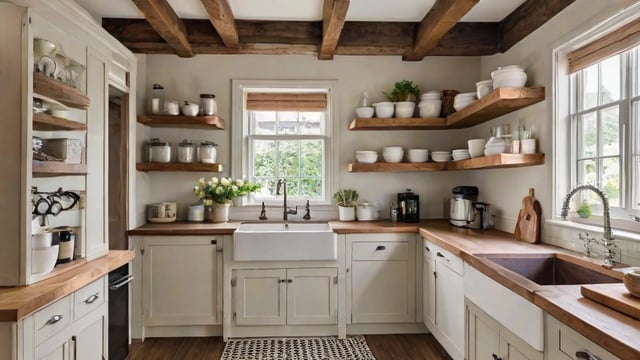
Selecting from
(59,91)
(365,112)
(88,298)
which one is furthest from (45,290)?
(365,112)

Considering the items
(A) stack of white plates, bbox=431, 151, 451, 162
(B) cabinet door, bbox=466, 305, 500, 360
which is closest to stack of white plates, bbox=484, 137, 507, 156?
(A) stack of white plates, bbox=431, 151, 451, 162

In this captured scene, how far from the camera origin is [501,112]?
9.52 feet

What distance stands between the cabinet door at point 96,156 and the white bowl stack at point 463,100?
257 centimetres

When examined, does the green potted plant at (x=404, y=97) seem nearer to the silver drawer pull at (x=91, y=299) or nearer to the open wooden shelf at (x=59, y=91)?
the open wooden shelf at (x=59, y=91)

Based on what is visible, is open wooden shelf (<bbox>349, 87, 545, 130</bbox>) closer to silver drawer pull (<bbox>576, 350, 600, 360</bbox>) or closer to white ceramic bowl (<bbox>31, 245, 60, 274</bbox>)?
silver drawer pull (<bbox>576, 350, 600, 360</bbox>)

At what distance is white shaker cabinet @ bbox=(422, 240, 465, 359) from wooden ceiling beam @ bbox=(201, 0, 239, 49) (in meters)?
2.21

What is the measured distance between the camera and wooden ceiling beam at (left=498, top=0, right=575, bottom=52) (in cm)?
241

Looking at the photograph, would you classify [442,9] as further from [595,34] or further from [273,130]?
[273,130]

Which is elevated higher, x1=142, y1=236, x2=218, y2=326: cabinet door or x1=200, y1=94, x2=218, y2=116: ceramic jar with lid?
x1=200, y1=94, x2=218, y2=116: ceramic jar with lid

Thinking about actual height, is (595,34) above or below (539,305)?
above

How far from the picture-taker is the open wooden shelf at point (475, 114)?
2.46 metres

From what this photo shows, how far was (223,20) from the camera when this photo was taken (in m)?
→ 2.68

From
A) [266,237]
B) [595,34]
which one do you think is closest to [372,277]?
[266,237]

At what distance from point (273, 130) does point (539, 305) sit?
275 centimetres
